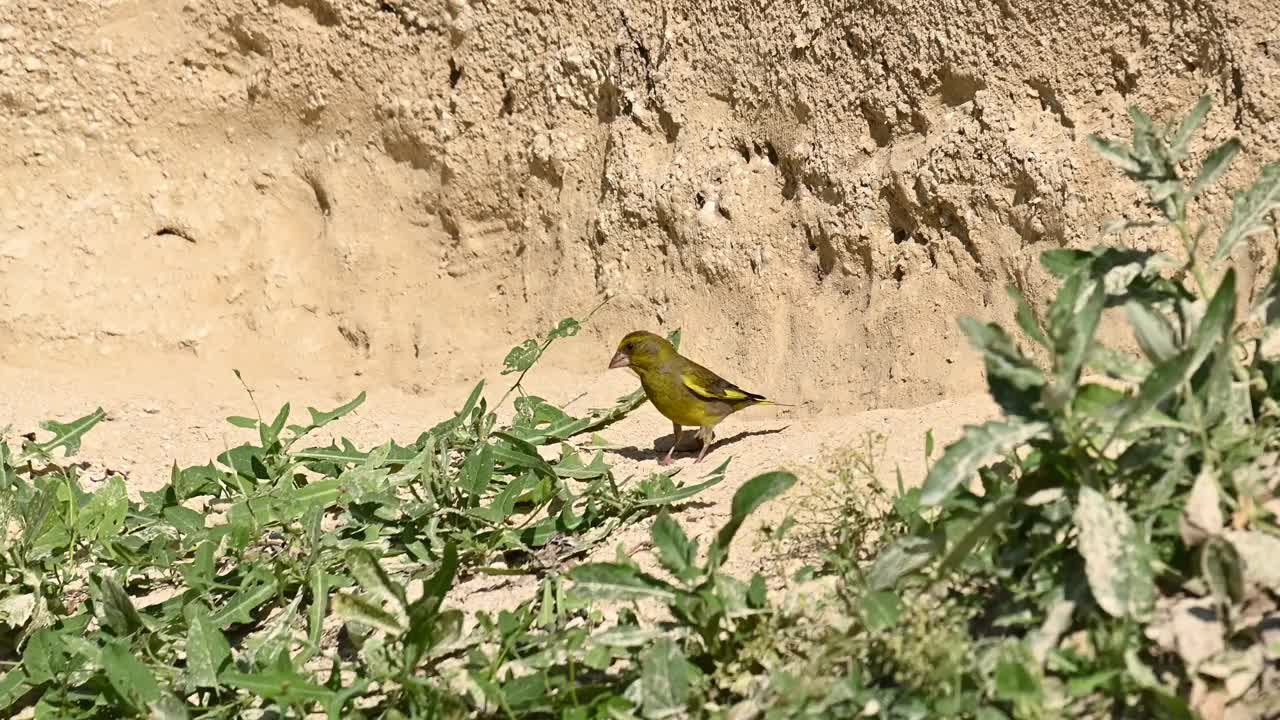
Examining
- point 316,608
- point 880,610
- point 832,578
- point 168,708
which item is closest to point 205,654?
point 168,708

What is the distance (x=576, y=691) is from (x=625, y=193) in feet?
11.5

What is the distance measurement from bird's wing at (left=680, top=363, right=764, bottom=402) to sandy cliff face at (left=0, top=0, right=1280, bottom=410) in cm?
21

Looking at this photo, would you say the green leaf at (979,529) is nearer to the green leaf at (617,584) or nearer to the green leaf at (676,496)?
the green leaf at (617,584)

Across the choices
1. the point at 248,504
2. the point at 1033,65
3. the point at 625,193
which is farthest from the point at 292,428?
the point at 1033,65

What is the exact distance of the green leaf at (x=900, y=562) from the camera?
2.46 m

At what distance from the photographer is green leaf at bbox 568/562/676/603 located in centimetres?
271

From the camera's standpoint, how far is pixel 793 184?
5531mm

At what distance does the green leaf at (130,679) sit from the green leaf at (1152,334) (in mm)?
2229

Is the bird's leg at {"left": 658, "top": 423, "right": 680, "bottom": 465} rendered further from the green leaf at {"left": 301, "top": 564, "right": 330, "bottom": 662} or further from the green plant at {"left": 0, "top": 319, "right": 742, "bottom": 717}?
the green leaf at {"left": 301, "top": 564, "right": 330, "bottom": 662}

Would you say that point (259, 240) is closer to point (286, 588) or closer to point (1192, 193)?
point (286, 588)

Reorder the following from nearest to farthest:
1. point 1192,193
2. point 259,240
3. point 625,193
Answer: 1. point 1192,193
2. point 625,193
3. point 259,240

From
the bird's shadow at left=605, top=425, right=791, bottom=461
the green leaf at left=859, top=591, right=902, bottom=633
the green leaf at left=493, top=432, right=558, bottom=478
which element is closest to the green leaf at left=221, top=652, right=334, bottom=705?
the green leaf at left=859, top=591, right=902, bottom=633

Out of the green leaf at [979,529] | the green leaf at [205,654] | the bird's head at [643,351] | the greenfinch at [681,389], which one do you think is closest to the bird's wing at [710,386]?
the greenfinch at [681,389]

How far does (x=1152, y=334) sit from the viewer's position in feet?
7.68
